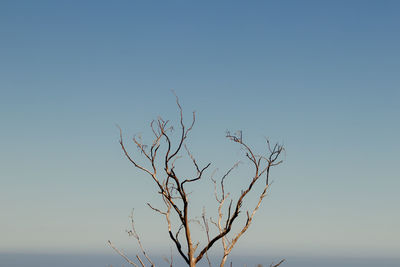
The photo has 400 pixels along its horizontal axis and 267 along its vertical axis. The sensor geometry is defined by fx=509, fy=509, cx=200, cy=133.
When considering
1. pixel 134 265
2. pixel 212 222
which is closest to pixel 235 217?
pixel 212 222

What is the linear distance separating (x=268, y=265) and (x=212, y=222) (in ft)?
2.52

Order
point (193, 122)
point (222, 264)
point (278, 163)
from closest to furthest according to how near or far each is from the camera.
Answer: point (222, 264) < point (193, 122) < point (278, 163)

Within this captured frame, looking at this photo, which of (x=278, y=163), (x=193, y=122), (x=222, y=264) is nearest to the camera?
(x=222, y=264)

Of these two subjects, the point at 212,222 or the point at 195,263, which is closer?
the point at 195,263

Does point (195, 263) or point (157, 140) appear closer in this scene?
point (195, 263)

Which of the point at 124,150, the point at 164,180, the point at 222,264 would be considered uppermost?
the point at 124,150

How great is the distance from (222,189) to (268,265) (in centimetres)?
97

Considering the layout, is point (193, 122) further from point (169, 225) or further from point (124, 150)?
point (169, 225)

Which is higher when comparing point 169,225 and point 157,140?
point 157,140

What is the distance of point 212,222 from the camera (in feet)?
18.1

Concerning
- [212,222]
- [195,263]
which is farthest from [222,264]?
[212,222]

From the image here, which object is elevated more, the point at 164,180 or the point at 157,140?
the point at 157,140

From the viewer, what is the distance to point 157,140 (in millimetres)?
5547

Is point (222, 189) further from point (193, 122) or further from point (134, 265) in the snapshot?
point (134, 265)
